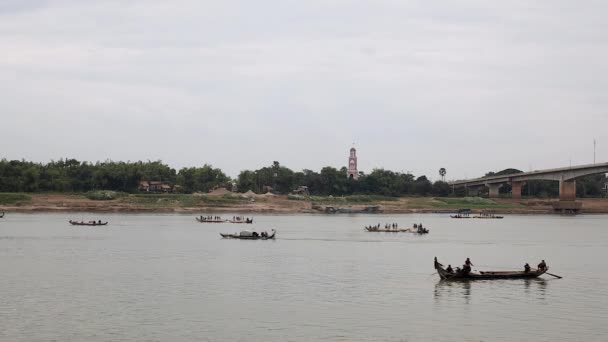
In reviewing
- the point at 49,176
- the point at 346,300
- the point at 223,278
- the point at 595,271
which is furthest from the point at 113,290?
the point at 49,176

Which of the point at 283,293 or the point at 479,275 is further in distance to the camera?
the point at 479,275

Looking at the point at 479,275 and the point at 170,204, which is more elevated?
the point at 170,204

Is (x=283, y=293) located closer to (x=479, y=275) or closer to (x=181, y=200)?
(x=479, y=275)

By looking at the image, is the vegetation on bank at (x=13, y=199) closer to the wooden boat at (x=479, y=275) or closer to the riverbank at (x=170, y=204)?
the riverbank at (x=170, y=204)

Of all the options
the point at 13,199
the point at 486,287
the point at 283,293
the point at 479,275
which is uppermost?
the point at 13,199

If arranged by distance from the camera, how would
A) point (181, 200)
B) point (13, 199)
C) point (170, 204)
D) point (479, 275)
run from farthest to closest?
point (181, 200), point (170, 204), point (13, 199), point (479, 275)

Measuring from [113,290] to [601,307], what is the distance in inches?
1083

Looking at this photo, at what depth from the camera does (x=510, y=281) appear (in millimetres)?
58219

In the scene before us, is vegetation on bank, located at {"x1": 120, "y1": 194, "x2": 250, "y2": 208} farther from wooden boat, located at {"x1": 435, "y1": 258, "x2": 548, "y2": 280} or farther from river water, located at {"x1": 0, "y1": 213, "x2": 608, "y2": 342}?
wooden boat, located at {"x1": 435, "y1": 258, "x2": 548, "y2": 280}

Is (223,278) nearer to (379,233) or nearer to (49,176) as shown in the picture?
(379,233)

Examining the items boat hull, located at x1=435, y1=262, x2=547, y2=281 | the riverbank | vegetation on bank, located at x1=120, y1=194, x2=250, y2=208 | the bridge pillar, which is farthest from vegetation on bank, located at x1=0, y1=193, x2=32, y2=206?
boat hull, located at x1=435, y1=262, x2=547, y2=281

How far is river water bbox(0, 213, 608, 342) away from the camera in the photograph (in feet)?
130

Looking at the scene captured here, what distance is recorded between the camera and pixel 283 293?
50.8 m

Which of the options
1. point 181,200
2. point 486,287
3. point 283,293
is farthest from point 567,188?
point 283,293
